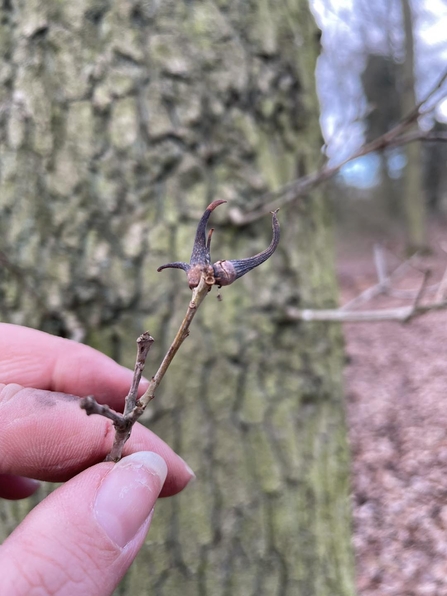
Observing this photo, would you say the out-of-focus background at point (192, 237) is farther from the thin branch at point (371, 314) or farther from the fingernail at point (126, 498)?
the fingernail at point (126, 498)

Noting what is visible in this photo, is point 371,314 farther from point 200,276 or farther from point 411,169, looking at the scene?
point 411,169

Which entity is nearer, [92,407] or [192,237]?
[92,407]

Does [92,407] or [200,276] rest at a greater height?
[200,276]

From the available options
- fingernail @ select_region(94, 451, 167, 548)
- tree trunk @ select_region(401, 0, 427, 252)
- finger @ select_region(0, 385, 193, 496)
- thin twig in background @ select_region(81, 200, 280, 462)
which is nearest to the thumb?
fingernail @ select_region(94, 451, 167, 548)

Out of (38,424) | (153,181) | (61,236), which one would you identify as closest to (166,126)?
(153,181)

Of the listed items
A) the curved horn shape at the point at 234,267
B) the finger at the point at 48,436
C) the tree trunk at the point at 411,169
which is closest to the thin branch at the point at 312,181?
the finger at the point at 48,436

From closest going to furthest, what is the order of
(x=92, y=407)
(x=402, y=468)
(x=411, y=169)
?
(x=92, y=407), (x=402, y=468), (x=411, y=169)

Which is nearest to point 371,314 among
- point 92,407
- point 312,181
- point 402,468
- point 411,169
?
point 312,181
